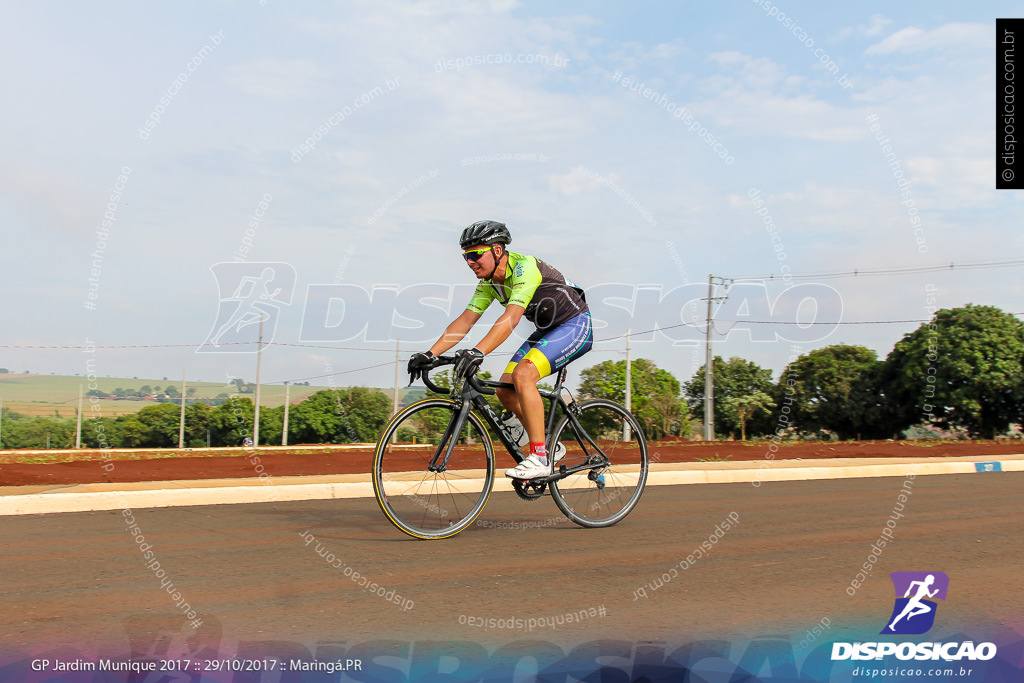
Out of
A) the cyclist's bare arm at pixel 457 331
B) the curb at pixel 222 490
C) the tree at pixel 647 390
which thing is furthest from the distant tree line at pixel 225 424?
the cyclist's bare arm at pixel 457 331

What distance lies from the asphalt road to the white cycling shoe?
0.47 metres

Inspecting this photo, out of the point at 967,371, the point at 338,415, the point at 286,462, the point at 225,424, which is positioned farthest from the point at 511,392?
the point at 225,424

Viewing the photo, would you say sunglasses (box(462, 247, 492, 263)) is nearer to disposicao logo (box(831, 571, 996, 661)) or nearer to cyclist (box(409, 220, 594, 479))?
cyclist (box(409, 220, 594, 479))

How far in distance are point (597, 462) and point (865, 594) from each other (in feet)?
9.33

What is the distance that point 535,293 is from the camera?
6.17 metres

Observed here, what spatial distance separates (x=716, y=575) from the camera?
15.4 feet

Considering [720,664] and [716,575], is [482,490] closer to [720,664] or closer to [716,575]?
[716,575]

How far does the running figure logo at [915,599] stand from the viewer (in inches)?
146

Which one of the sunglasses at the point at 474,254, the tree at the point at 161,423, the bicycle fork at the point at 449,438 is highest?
the sunglasses at the point at 474,254

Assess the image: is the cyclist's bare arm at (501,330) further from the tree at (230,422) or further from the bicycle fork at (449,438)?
the tree at (230,422)

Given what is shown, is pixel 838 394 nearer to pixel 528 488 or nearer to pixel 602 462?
pixel 602 462

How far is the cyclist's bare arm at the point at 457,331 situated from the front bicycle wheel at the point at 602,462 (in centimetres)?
109

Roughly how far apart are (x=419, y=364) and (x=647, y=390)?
58999mm

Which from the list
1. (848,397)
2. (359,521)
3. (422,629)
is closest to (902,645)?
(422,629)
